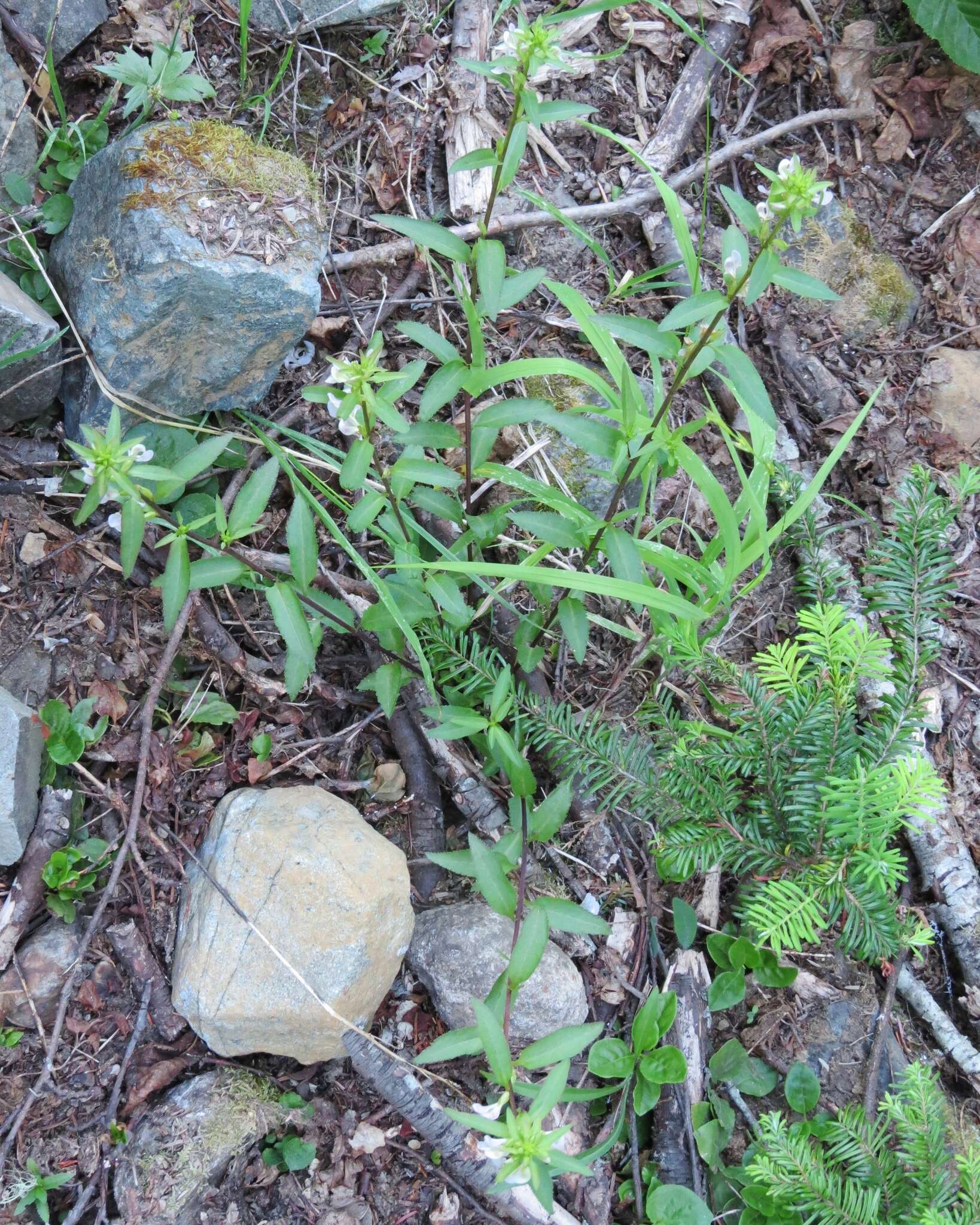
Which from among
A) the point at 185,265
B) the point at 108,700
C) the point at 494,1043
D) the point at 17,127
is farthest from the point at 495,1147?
the point at 17,127

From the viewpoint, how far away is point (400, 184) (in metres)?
3.29

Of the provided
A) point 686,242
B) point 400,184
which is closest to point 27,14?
point 400,184

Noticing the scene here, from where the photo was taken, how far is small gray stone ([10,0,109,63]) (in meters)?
2.93

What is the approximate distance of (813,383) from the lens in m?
3.47

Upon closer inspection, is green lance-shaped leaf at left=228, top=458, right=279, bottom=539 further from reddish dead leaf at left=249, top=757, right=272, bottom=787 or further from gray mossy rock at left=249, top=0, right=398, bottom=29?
gray mossy rock at left=249, top=0, right=398, bottom=29

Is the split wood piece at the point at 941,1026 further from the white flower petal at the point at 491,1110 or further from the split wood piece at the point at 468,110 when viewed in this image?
the split wood piece at the point at 468,110

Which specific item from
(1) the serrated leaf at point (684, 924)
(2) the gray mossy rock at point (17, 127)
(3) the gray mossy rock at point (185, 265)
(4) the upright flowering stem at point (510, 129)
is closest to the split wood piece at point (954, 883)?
(1) the serrated leaf at point (684, 924)

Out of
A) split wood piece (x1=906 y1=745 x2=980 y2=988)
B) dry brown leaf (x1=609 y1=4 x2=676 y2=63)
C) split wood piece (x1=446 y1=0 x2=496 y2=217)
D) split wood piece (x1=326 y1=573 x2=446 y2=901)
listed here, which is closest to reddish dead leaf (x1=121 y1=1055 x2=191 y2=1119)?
split wood piece (x1=326 y1=573 x2=446 y2=901)

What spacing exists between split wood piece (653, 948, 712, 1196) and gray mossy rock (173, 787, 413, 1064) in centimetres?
84

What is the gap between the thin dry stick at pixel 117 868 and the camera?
7.58 feet

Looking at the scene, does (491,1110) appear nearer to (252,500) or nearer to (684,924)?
(684,924)

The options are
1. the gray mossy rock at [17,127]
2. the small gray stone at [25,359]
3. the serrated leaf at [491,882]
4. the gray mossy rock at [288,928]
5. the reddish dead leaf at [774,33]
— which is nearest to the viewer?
the serrated leaf at [491,882]

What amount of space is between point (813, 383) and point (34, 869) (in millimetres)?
3162

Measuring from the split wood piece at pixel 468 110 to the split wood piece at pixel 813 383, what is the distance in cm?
129
